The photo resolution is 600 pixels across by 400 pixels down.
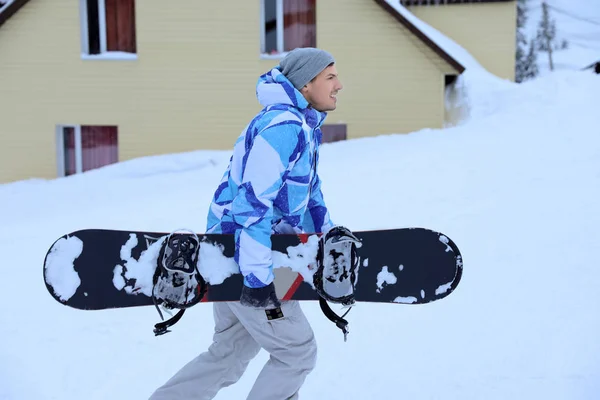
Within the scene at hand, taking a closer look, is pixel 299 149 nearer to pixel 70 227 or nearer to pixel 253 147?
pixel 253 147

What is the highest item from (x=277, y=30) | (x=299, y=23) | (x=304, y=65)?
(x=299, y=23)

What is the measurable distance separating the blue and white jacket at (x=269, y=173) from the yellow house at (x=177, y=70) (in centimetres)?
1044

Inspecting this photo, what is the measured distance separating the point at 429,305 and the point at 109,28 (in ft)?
35.0

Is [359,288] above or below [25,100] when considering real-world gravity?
below

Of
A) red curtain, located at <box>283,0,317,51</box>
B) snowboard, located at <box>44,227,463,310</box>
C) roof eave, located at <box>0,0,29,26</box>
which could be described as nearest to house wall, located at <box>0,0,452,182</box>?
roof eave, located at <box>0,0,29,26</box>

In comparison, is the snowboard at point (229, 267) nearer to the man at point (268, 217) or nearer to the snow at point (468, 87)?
the man at point (268, 217)

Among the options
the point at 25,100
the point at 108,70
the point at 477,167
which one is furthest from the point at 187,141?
the point at 477,167

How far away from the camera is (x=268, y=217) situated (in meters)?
2.38

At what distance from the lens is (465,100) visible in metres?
13.2

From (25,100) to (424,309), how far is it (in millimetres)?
11076

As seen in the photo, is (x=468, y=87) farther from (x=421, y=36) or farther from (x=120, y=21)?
(x=120, y=21)

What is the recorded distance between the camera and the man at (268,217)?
2342 millimetres

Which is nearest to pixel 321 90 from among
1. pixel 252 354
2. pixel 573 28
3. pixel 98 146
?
pixel 252 354

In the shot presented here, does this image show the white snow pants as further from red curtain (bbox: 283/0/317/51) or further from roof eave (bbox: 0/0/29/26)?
roof eave (bbox: 0/0/29/26)
